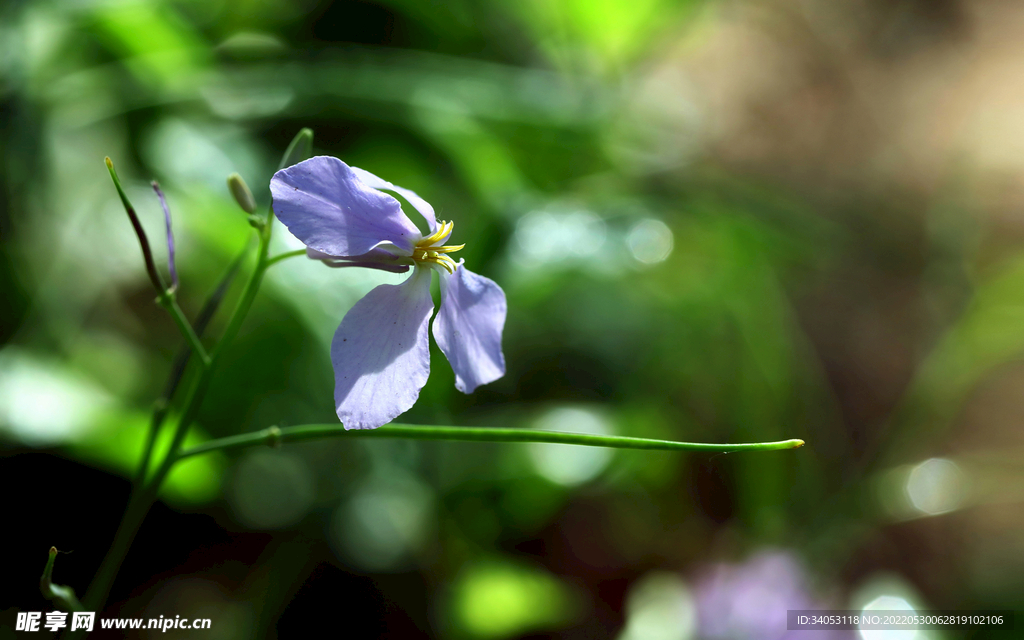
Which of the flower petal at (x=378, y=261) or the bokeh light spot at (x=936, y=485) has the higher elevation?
the bokeh light spot at (x=936, y=485)

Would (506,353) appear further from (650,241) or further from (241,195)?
(241,195)

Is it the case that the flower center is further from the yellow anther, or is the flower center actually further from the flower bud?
the flower bud

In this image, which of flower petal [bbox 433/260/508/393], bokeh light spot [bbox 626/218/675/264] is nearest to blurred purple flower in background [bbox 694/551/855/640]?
bokeh light spot [bbox 626/218/675/264]

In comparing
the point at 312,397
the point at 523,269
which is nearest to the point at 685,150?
the point at 523,269

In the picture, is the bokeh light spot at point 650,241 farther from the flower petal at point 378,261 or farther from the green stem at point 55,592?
the green stem at point 55,592

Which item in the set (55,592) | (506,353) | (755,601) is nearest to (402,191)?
(55,592)

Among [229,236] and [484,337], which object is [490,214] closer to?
[229,236]

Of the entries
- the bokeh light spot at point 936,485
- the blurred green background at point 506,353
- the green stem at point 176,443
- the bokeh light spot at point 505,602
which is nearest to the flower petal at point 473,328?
the green stem at point 176,443

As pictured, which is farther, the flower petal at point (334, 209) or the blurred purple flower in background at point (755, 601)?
the blurred purple flower in background at point (755, 601)
